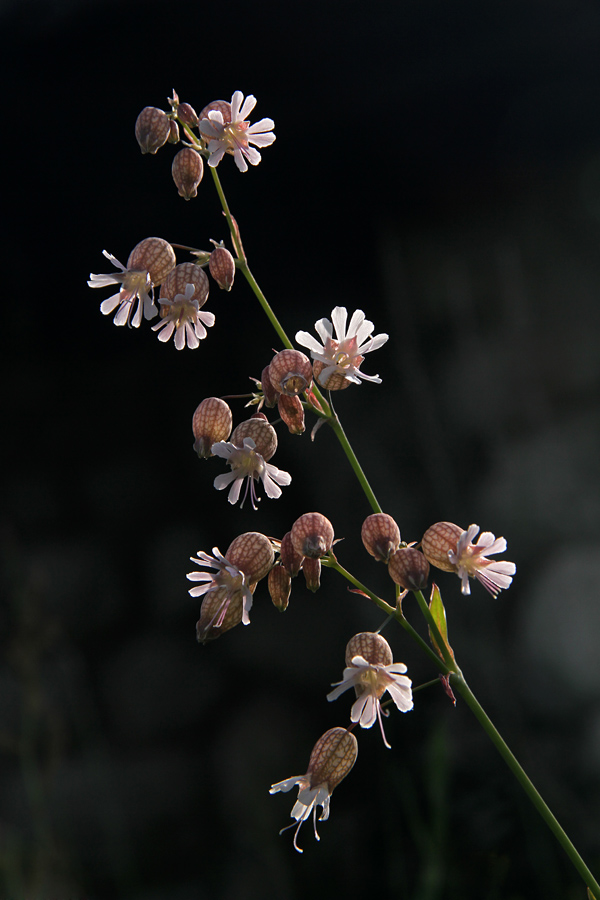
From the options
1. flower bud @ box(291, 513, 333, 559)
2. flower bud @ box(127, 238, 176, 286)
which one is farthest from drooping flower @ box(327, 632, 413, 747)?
flower bud @ box(127, 238, 176, 286)

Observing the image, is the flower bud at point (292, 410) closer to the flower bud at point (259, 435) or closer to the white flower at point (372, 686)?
the flower bud at point (259, 435)

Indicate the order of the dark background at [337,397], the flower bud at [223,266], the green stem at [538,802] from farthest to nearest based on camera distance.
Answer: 1. the dark background at [337,397]
2. the flower bud at [223,266]
3. the green stem at [538,802]

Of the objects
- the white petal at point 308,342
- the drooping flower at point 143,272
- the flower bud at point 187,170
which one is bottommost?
the white petal at point 308,342

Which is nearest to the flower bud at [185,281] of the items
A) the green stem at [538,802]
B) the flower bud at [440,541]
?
the flower bud at [440,541]

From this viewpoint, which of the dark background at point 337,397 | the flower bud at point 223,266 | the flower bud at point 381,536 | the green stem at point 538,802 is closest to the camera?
the green stem at point 538,802

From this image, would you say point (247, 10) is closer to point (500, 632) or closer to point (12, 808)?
point (500, 632)

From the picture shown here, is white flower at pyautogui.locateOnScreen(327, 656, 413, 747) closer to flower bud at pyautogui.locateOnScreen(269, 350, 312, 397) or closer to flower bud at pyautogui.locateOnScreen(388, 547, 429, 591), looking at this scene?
flower bud at pyautogui.locateOnScreen(388, 547, 429, 591)

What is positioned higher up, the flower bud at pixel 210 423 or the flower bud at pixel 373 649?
the flower bud at pixel 210 423
